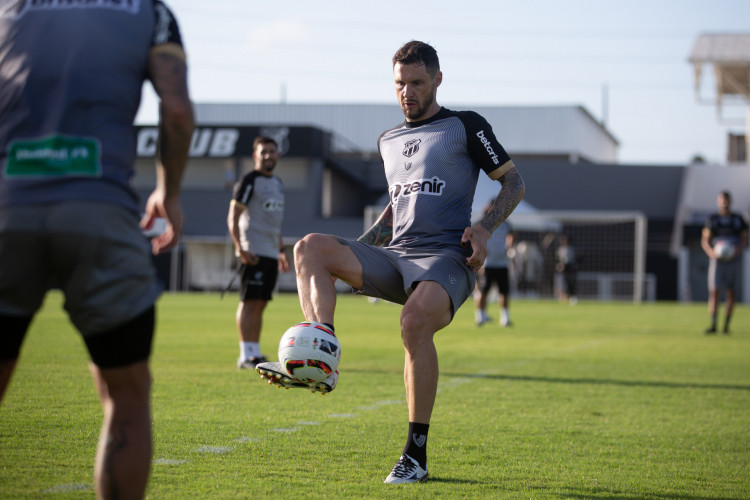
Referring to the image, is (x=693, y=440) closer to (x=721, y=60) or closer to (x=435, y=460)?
(x=435, y=460)

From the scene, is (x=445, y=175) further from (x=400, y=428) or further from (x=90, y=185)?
(x=90, y=185)

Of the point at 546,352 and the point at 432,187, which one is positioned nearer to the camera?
the point at 432,187

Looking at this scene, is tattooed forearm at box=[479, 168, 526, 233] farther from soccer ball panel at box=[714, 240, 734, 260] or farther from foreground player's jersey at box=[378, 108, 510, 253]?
soccer ball panel at box=[714, 240, 734, 260]

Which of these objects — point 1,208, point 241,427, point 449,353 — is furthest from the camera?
point 449,353

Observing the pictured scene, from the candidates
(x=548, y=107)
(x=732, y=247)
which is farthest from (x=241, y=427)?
(x=548, y=107)

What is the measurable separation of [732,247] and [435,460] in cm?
1223

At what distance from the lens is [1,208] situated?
8.54 ft

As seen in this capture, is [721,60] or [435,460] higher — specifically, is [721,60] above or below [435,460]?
above

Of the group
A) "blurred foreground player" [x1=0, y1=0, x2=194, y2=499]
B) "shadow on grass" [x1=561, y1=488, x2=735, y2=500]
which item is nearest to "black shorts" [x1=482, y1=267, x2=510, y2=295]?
"shadow on grass" [x1=561, y1=488, x2=735, y2=500]

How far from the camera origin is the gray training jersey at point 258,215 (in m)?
9.16

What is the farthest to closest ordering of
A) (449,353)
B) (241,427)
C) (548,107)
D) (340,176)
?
(548,107) < (340,176) < (449,353) < (241,427)

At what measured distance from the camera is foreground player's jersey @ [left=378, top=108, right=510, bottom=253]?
185 inches

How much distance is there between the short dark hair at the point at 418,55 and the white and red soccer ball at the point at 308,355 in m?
1.54

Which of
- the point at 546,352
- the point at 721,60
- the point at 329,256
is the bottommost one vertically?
the point at 546,352
